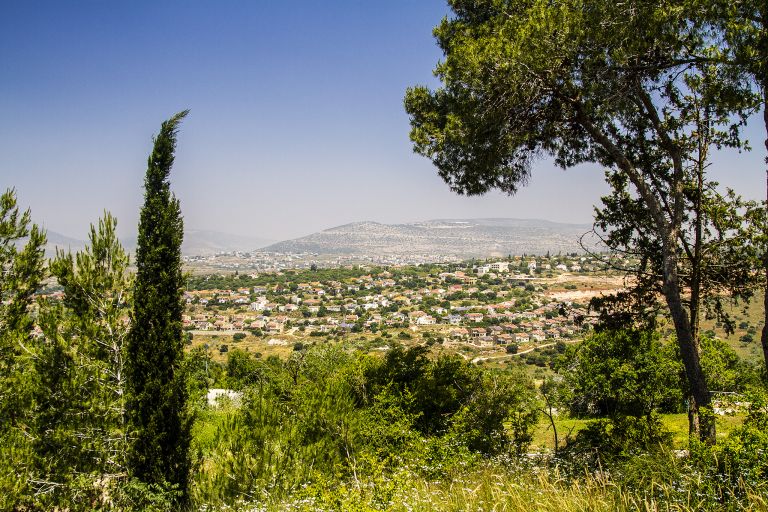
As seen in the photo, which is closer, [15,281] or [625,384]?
[15,281]

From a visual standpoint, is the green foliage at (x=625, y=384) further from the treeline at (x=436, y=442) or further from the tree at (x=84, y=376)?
the tree at (x=84, y=376)

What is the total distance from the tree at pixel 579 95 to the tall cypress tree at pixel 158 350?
15.7ft

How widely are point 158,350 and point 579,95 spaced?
782 cm

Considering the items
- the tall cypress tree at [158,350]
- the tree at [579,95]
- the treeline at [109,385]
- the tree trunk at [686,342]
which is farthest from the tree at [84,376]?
the tree trunk at [686,342]

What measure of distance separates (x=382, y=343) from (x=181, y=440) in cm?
5969

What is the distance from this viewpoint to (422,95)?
27.7 feet

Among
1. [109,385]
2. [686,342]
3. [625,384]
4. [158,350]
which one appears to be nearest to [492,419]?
[686,342]

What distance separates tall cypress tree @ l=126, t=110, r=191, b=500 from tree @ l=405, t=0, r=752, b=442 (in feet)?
15.7

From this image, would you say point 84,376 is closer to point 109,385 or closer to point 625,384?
point 109,385

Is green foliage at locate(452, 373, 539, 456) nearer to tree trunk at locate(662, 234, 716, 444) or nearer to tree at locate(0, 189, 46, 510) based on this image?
tree trunk at locate(662, 234, 716, 444)

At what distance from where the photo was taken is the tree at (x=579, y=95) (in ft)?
19.4

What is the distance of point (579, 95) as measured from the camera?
6.70 m

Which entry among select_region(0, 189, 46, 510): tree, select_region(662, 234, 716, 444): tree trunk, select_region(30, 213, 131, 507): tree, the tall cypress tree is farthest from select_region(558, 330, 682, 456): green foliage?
select_region(0, 189, 46, 510): tree

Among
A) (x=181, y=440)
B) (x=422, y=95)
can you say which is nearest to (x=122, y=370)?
(x=181, y=440)
